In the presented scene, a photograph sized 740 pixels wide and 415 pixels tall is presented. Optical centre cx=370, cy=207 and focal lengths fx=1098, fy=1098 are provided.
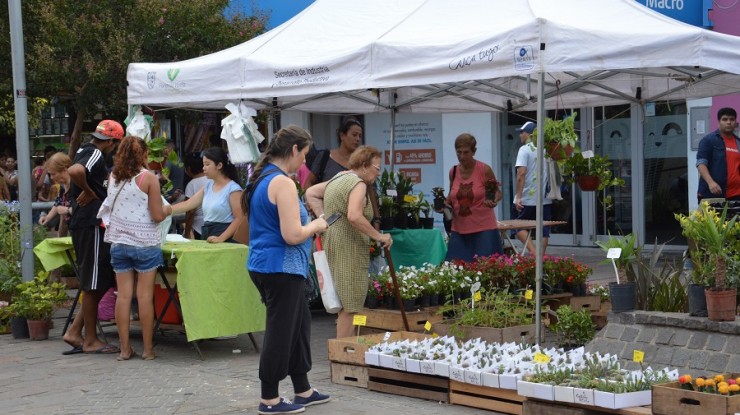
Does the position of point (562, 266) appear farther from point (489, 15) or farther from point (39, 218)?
point (39, 218)

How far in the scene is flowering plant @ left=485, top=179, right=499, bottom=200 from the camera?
9.96 meters

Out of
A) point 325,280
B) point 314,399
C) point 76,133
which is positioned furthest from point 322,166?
point 76,133

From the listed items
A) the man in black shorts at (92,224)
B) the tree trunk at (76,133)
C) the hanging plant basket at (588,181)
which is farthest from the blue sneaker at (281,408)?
A: the tree trunk at (76,133)

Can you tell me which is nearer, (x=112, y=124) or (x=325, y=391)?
(x=325, y=391)

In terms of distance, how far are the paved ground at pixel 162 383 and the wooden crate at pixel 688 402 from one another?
1.40 meters

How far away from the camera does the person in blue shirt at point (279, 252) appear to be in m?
6.50

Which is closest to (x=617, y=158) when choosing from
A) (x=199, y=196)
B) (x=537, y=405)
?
(x=199, y=196)

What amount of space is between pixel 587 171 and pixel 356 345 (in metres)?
2.95

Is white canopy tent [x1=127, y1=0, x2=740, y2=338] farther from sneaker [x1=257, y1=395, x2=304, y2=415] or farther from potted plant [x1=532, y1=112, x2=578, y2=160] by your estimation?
sneaker [x1=257, y1=395, x2=304, y2=415]

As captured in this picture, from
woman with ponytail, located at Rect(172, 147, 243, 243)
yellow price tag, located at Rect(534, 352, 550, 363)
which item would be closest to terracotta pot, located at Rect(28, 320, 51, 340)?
woman with ponytail, located at Rect(172, 147, 243, 243)

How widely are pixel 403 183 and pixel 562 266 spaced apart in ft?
5.95

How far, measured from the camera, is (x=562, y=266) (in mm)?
9164

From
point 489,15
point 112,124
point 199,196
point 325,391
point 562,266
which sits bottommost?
point 325,391

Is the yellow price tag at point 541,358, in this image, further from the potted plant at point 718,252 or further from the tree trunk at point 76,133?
the tree trunk at point 76,133
